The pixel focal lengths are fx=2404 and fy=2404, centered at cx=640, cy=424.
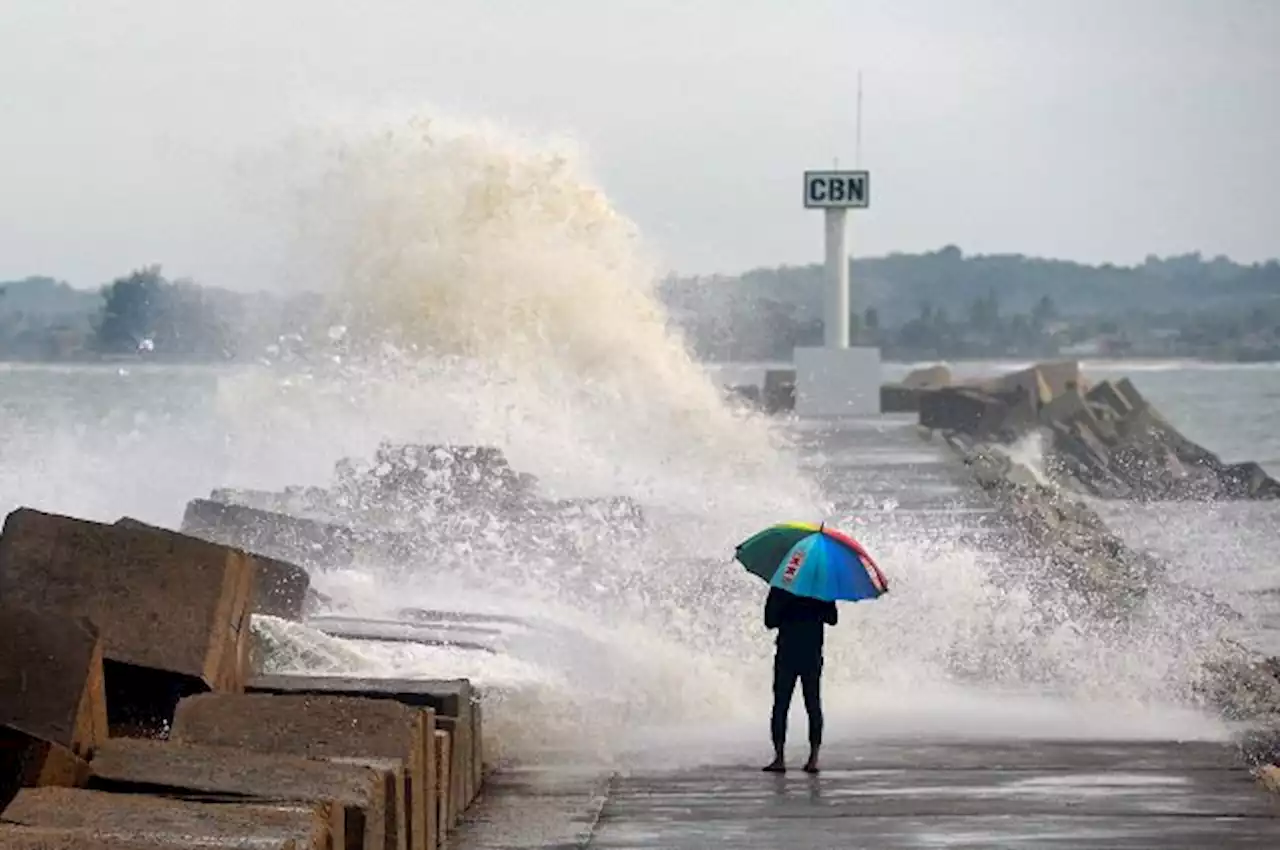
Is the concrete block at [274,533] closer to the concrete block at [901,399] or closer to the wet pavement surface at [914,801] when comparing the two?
the wet pavement surface at [914,801]

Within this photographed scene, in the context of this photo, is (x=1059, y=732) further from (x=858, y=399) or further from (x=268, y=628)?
(x=858, y=399)

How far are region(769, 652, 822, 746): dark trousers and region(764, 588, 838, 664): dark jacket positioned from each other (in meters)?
0.01

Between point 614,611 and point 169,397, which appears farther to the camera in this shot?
point 169,397

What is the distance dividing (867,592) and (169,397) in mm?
38234

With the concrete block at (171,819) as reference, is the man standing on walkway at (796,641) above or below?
above

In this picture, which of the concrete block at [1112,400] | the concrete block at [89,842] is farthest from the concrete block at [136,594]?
the concrete block at [1112,400]

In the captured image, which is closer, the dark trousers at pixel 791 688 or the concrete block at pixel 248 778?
the concrete block at pixel 248 778

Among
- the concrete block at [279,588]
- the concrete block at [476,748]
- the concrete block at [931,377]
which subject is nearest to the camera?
the concrete block at [476,748]

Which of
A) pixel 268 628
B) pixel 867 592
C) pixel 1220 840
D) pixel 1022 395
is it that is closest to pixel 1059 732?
pixel 867 592

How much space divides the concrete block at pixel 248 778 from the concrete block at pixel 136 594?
1.02 m

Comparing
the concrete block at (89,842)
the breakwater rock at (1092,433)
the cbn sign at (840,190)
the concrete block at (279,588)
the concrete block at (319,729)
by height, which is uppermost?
the cbn sign at (840,190)

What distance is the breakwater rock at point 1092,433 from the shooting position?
3797 cm

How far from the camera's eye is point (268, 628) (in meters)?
9.52

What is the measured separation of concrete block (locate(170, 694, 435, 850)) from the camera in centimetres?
643
